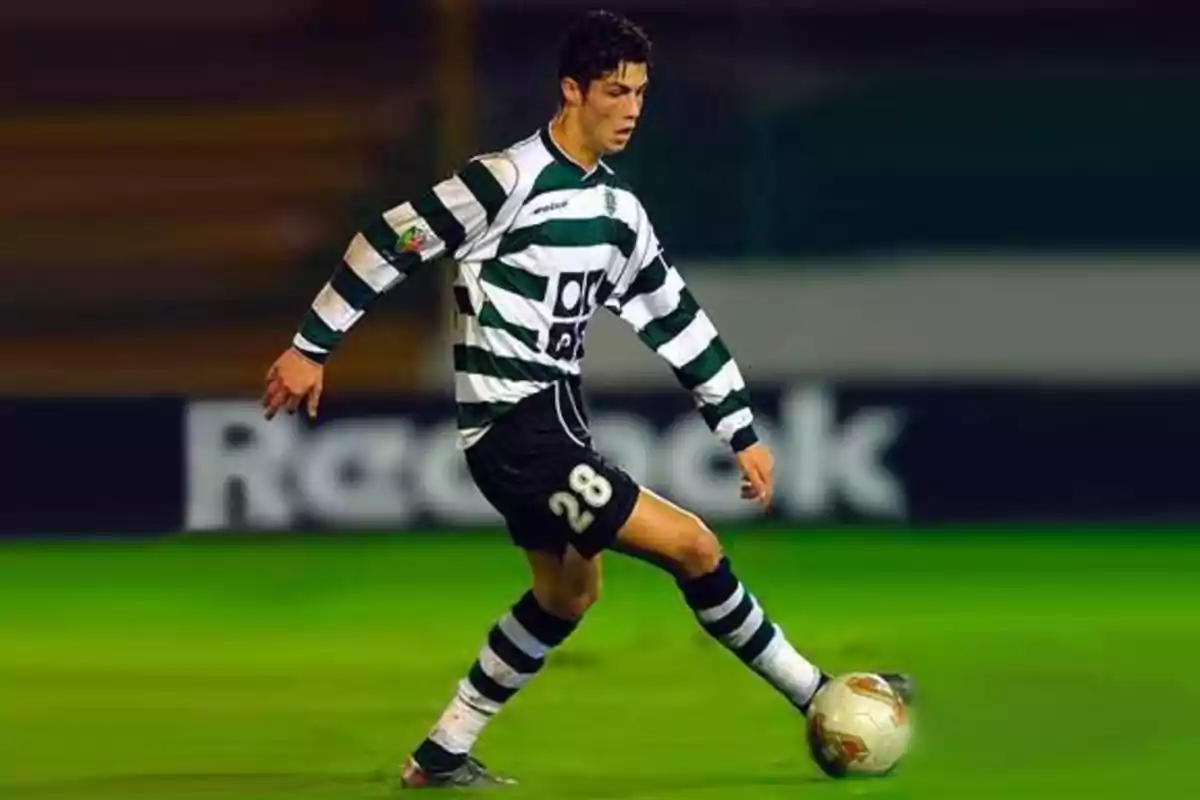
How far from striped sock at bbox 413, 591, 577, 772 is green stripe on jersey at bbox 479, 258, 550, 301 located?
81 centimetres

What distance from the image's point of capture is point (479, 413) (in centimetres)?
653

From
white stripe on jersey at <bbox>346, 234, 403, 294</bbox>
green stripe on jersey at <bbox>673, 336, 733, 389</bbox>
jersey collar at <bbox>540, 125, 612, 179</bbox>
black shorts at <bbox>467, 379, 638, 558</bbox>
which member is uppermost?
jersey collar at <bbox>540, 125, 612, 179</bbox>

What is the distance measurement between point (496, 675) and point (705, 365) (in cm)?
97

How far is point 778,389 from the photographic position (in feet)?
35.9

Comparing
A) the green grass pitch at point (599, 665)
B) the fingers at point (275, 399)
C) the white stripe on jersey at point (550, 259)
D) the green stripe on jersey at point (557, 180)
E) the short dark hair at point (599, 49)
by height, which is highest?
the short dark hair at point (599, 49)

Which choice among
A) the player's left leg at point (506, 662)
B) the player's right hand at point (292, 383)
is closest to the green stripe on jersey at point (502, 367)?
the player's right hand at point (292, 383)

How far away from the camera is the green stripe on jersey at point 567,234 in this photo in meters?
6.48

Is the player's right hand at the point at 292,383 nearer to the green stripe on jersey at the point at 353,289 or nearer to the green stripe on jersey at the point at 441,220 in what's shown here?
the green stripe on jersey at the point at 353,289

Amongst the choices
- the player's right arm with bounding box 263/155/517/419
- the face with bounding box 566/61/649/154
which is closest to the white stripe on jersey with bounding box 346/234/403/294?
the player's right arm with bounding box 263/155/517/419

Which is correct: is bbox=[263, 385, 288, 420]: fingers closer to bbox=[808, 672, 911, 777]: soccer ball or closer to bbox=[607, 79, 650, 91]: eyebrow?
bbox=[607, 79, 650, 91]: eyebrow

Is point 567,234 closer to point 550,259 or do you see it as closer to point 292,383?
point 550,259

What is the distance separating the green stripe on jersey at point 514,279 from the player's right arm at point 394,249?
80 mm

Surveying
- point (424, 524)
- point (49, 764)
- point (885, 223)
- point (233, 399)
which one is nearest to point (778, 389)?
point (885, 223)

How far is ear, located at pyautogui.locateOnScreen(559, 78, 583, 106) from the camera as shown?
6.50 meters
